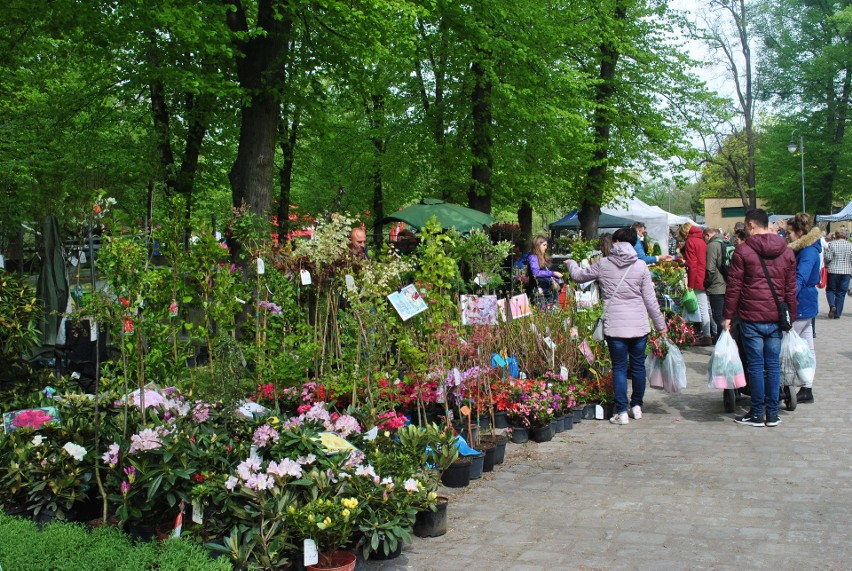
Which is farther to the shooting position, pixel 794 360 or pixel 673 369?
pixel 673 369

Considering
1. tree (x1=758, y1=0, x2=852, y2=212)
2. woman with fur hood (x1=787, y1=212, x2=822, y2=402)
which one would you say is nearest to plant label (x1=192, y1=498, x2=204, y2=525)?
woman with fur hood (x1=787, y1=212, x2=822, y2=402)

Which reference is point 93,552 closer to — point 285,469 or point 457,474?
point 285,469

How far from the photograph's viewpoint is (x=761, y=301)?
7.14 m

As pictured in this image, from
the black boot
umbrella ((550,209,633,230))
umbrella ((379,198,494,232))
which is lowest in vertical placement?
the black boot

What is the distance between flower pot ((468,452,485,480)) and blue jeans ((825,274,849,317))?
458 inches

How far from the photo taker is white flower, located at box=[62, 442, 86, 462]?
460 cm

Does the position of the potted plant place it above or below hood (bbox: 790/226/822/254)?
below

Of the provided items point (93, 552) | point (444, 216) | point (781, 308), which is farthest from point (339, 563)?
point (444, 216)

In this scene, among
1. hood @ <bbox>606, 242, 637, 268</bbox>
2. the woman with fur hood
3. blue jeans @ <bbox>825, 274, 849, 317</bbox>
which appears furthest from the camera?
blue jeans @ <bbox>825, 274, 849, 317</bbox>

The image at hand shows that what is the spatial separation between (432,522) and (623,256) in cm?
380

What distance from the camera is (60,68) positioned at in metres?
17.4

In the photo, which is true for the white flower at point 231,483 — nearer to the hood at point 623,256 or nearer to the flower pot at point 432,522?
the flower pot at point 432,522

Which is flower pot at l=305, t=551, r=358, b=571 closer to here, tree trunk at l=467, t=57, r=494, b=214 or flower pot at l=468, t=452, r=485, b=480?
flower pot at l=468, t=452, r=485, b=480

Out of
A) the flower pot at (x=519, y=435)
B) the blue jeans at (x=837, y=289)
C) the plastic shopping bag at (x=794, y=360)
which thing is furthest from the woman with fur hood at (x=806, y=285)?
the blue jeans at (x=837, y=289)
